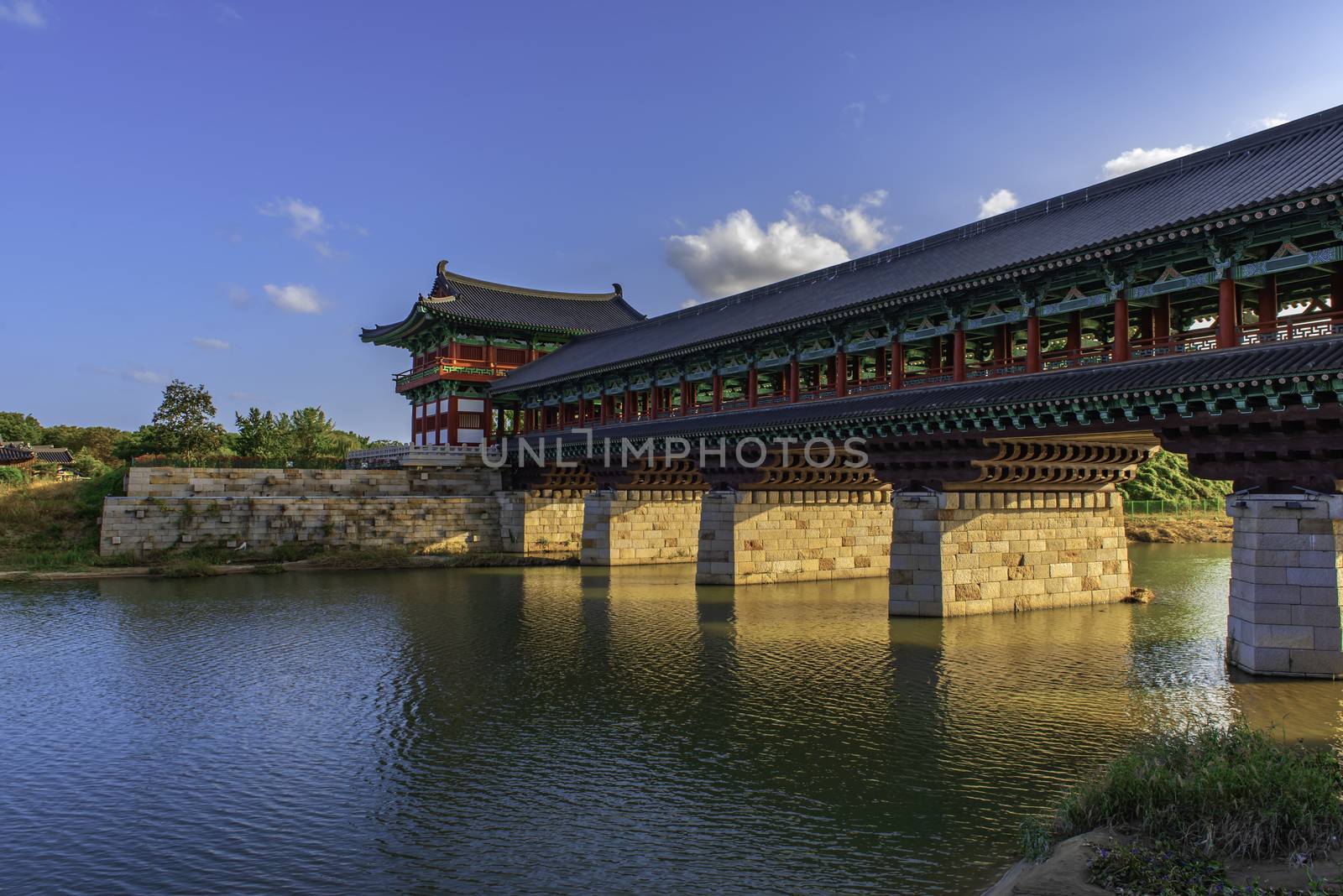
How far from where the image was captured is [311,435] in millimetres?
60594

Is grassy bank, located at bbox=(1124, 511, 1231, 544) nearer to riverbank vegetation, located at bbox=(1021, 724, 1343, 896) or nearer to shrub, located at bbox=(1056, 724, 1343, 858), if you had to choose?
shrub, located at bbox=(1056, 724, 1343, 858)

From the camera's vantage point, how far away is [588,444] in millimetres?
37188

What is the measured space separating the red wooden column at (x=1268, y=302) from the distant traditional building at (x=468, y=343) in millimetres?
38673

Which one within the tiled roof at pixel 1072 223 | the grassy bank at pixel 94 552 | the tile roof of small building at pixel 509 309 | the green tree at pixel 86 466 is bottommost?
the grassy bank at pixel 94 552

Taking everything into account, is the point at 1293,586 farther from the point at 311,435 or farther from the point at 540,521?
the point at 311,435

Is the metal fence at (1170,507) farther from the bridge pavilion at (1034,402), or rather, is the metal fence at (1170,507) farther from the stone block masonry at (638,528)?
the stone block masonry at (638,528)

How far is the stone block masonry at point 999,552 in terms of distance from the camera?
23016 millimetres

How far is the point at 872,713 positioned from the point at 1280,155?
15754 millimetres

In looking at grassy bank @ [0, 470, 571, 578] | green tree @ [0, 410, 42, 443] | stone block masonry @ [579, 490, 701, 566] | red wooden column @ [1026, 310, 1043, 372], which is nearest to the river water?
red wooden column @ [1026, 310, 1043, 372]

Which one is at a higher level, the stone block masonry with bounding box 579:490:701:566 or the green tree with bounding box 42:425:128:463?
the green tree with bounding box 42:425:128:463

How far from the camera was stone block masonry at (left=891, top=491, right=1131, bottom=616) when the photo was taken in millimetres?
23016

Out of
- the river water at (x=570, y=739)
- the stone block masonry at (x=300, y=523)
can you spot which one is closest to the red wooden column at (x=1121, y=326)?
the river water at (x=570, y=739)

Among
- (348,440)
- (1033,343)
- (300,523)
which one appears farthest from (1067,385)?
(348,440)

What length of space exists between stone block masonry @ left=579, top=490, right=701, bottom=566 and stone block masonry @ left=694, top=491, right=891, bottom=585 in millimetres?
6429
